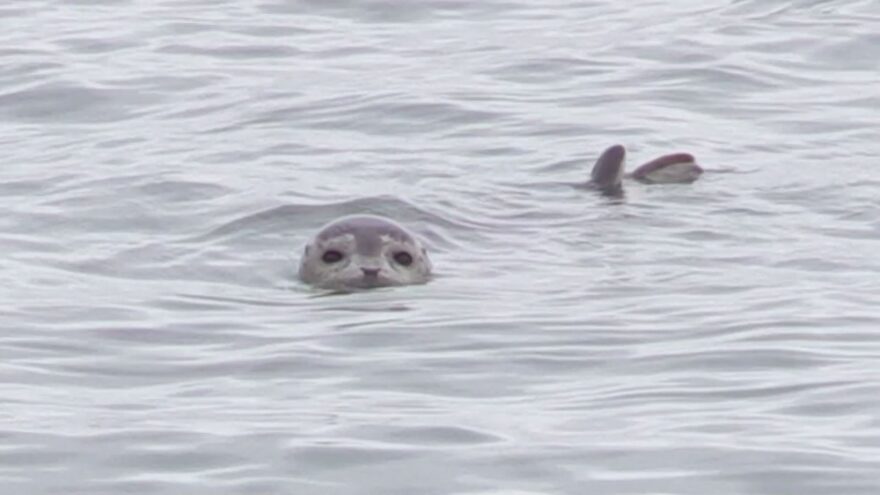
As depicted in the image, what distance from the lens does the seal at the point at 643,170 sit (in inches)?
602

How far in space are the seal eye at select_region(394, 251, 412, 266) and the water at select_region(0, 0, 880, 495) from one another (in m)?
0.35

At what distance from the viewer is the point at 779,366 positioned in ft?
35.6

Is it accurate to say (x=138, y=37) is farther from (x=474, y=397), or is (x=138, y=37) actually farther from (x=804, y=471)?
(x=804, y=471)

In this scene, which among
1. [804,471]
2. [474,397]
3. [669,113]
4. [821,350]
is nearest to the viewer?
[804,471]

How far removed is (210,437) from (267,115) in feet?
29.1

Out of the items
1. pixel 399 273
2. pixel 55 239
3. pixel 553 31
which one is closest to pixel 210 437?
pixel 399 273

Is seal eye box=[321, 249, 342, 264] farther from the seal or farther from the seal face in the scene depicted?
the seal

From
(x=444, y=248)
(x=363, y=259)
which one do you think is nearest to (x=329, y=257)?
(x=363, y=259)

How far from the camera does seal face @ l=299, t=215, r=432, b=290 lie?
13.3m

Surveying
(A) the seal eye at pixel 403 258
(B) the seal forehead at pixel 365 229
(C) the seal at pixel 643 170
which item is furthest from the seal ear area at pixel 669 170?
(A) the seal eye at pixel 403 258

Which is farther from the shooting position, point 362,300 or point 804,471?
point 362,300

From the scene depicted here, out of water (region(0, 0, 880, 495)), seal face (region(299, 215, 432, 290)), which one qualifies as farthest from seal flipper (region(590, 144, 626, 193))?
seal face (region(299, 215, 432, 290))

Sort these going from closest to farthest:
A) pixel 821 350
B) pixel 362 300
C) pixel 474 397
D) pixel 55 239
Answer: pixel 474 397, pixel 821 350, pixel 362 300, pixel 55 239

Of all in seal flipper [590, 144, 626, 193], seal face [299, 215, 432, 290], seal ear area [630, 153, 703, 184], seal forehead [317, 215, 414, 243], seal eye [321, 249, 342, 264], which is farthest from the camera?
seal ear area [630, 153, 703, 184]
